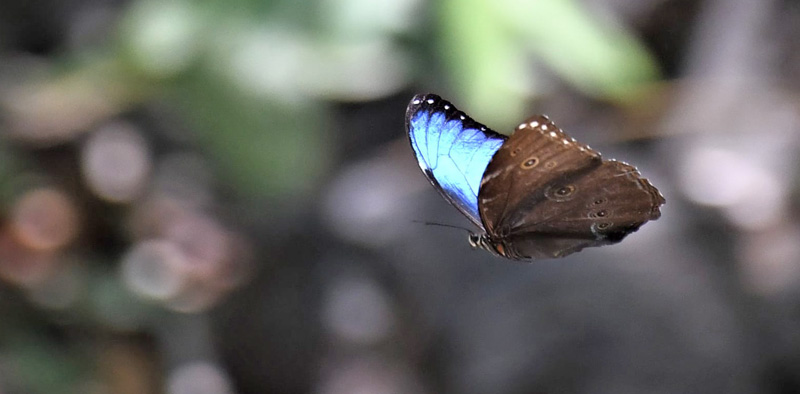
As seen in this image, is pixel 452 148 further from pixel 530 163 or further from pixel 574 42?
pixel 574 42

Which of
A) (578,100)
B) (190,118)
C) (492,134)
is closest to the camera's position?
(492,134)

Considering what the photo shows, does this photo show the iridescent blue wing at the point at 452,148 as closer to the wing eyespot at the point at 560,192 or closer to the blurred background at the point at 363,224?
the wing eyespot at the point at 560,192

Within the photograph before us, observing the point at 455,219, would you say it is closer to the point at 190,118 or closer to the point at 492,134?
the point at 190,118

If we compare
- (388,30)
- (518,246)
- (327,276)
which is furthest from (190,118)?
(518,246)

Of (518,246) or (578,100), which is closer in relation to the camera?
(518,246)

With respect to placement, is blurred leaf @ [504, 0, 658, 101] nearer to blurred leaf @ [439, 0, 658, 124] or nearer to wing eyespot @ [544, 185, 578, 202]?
blurred leaf @ [439, 0, 658, 124]

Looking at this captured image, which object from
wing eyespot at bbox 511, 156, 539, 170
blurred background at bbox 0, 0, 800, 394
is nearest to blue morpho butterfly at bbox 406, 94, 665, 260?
wing eyespot at bbox 511, 156, 539, 170

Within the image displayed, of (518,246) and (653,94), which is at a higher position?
(518,246)
